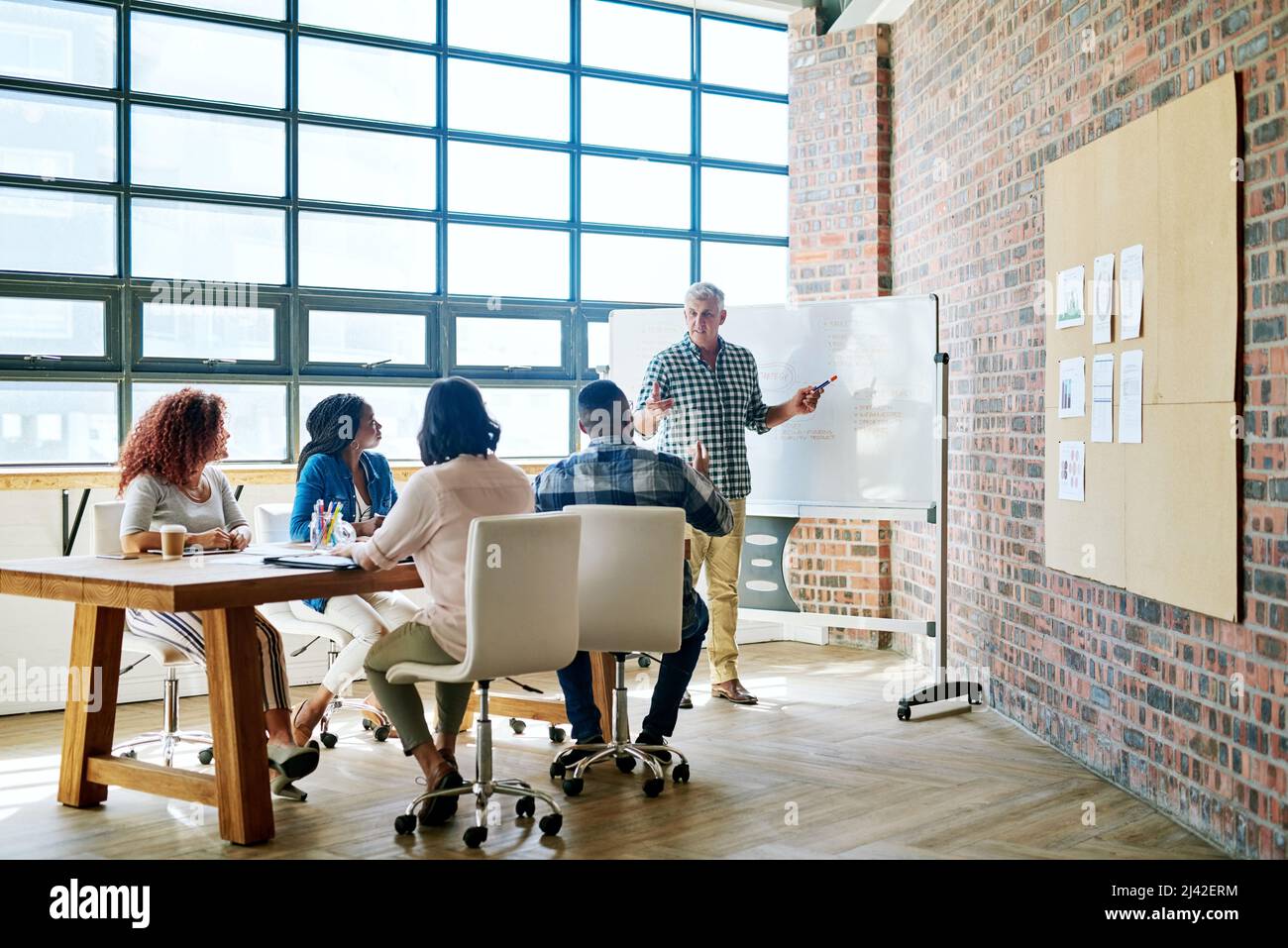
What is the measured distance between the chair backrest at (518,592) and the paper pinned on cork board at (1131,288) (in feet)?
6.18

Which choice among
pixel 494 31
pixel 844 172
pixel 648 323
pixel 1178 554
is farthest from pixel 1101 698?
pixel 494 31

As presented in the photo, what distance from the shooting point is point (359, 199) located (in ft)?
20.0

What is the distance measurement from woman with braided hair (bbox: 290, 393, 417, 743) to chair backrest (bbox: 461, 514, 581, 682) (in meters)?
0.94

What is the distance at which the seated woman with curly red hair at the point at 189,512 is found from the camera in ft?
12.5

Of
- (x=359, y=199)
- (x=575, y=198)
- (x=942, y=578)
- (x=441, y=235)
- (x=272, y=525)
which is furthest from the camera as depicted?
(x=575, y=198)

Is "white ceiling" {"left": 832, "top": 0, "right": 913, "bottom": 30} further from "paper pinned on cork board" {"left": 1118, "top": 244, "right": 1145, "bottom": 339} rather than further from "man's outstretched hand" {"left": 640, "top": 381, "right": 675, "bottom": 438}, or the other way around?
"paper pinned on cork board" {"left": 1118, "top": 244, "right": 1145, "bottom": 339}

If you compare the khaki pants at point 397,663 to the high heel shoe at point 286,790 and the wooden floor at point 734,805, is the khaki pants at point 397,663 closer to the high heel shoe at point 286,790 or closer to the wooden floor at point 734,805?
the wooden floor at point 734,805

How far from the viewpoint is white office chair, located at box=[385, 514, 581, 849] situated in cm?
323

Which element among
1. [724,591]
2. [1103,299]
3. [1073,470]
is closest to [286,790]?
[724,591]

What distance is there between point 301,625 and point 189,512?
588 millimetres

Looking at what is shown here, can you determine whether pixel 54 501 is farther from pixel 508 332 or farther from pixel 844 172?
pixel 844 172

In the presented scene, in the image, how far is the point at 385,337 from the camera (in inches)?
243

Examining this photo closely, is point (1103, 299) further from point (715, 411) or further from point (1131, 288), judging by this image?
point (715, 411)
